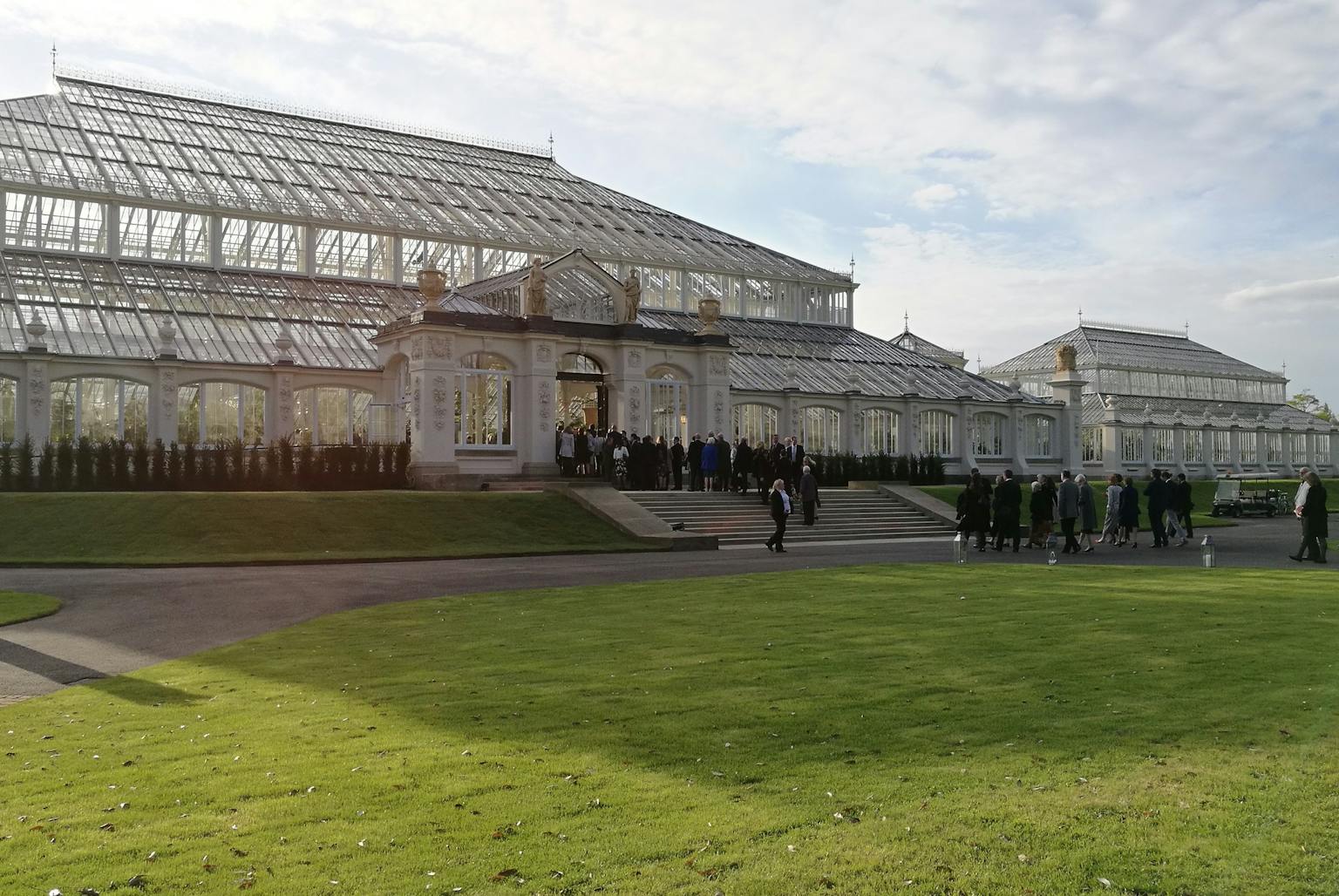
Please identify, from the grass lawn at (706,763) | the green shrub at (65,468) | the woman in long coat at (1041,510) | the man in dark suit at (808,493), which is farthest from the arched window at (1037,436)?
the grass lawn at (706,763)

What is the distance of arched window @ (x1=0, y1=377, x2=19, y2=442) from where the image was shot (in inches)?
1373

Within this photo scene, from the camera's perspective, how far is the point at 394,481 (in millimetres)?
34375

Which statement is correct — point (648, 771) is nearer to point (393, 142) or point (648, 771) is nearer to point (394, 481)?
point (394, 481)

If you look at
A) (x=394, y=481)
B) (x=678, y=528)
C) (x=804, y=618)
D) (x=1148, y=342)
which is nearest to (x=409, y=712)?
(x=804, y=618)

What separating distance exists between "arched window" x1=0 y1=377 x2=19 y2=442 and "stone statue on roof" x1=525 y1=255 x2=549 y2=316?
52.2 ft

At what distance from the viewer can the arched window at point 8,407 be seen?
34.9 m

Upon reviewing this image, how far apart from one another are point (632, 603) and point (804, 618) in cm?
293

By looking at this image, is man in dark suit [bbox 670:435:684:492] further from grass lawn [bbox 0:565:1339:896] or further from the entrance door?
grass lawn [bbox 0:565:1339:896]

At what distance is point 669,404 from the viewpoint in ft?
134

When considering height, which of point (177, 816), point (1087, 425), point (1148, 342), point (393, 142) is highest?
point (393, 142)

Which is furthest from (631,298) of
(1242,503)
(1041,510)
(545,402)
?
(1242,503)

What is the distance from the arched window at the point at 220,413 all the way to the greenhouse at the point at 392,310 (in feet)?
0.25

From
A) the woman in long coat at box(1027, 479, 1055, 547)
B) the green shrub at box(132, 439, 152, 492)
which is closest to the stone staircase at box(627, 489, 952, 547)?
the woman in long coat at box(1027, 479, 1055, 547)

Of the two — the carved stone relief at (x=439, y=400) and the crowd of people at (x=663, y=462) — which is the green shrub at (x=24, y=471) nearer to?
the carved stone relief at (x=439, y=400)
